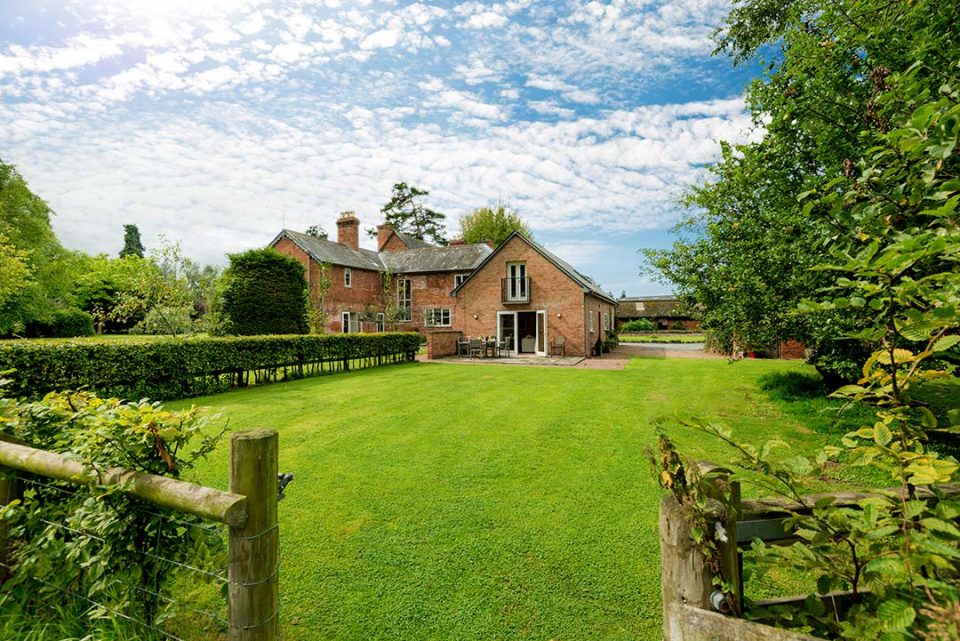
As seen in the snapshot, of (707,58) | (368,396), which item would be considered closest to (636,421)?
(368,396)

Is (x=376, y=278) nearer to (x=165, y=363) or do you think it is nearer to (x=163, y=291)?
(x=163, y=291)

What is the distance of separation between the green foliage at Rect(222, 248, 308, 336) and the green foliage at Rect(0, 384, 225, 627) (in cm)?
1951

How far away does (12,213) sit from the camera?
27188mm

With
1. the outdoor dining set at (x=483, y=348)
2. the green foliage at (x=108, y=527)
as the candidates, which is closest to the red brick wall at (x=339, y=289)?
the outdoor dining set at (x=483, y=348)

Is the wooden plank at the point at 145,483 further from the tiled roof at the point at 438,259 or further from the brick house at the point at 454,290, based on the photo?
the tiled roof at the point at 438,259

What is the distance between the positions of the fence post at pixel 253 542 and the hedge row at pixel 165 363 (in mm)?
6105

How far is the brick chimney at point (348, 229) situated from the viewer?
34.2 m

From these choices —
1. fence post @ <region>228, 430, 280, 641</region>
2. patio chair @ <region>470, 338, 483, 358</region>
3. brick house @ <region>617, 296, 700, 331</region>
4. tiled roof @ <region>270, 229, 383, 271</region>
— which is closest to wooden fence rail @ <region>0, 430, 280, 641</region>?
fence post @ <region>228, 430, 280, 641</region>

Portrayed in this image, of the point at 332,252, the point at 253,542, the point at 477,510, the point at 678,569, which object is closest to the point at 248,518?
the point at 253,542

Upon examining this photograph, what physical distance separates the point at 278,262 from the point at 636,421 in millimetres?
19846

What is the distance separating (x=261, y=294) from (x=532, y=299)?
1409 centimetres

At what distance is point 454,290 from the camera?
2617 centimetres

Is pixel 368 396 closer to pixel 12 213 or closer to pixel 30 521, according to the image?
pixel 30 521

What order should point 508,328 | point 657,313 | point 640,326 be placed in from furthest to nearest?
point 657,313
point 640,326
point 508,328
